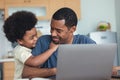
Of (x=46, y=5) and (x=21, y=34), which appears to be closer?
(x=21, y=34)

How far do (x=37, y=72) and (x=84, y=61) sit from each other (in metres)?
0.36

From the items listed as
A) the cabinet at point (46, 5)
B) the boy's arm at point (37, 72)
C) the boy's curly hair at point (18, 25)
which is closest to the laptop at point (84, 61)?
the boy's arm at point (37, 72)

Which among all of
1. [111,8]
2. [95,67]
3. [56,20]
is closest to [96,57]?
[95,67]

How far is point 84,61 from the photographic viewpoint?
1.23 metres

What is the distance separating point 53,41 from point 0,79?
9.41ft

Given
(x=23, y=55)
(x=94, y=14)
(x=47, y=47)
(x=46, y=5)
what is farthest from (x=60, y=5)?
(x=23, y=55)

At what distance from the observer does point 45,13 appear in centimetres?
489

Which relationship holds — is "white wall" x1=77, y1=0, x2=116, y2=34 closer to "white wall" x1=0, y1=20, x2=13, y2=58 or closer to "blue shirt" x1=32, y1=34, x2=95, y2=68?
"white wall" x1=0, y1=20, x2=13, y2=58

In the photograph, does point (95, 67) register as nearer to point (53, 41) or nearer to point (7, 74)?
point (53, 41)

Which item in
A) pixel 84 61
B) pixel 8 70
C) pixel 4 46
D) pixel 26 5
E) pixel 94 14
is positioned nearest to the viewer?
pixel 84 61

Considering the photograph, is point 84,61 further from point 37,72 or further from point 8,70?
point 8,70

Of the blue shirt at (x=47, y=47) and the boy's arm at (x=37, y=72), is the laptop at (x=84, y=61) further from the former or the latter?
the blue shirt at (x=47, y=47)

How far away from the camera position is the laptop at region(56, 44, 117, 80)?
3.88 ft

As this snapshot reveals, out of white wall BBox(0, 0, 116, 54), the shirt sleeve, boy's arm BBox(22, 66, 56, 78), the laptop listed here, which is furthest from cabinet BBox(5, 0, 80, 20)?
the laptop
